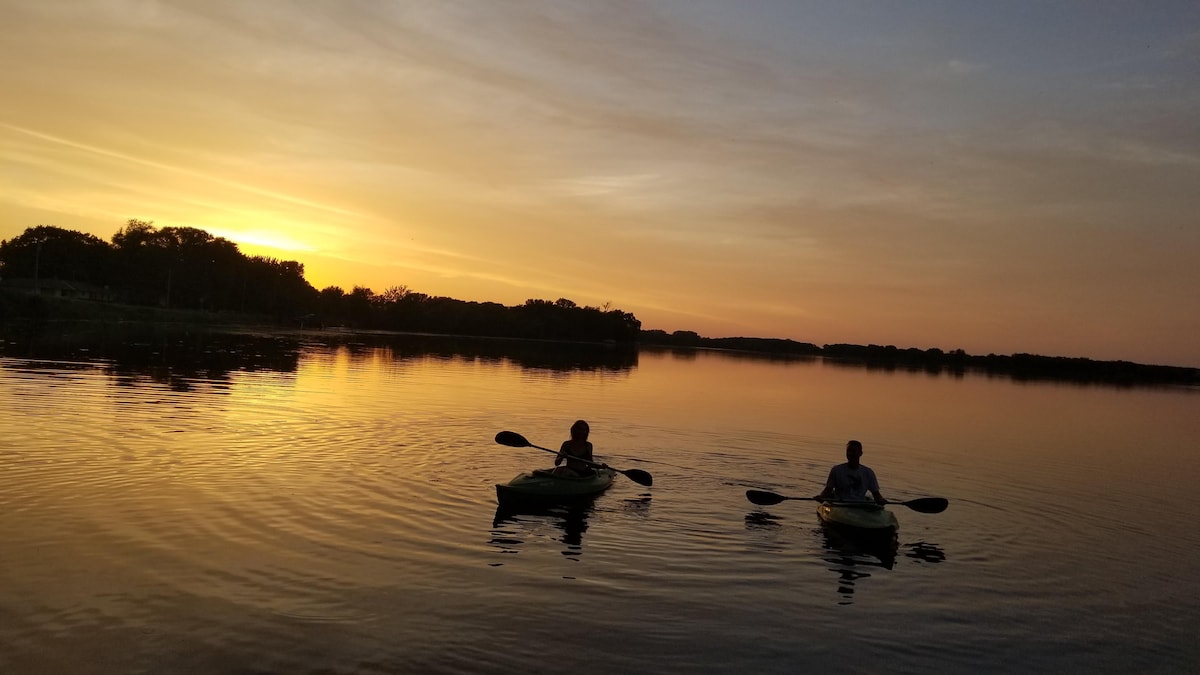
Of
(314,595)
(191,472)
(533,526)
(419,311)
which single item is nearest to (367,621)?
(314,595)

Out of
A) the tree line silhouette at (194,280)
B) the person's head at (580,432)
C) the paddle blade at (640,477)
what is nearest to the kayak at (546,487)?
the person's head at (580,432)

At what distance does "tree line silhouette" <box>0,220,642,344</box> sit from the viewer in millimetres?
128000

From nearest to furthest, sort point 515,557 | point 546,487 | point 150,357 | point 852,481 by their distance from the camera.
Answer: point 515,557 < point 546,487 < point 852,481 < point 150,357

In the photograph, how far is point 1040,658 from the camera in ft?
31.9

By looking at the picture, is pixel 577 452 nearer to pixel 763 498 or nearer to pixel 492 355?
pixel 763 498

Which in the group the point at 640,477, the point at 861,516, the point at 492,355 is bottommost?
the point at 640,477

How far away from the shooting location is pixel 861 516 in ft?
48.5

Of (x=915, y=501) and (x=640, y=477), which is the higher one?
(x=915, y=501)

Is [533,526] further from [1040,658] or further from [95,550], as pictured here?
[1040,658]

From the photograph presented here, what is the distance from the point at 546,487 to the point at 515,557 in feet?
11.4

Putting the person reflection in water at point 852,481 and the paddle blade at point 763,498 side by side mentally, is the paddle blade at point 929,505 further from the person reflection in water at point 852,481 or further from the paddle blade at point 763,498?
the paddle blade at point 763,498

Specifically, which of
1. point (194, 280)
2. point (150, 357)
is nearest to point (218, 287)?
point (194, 280)

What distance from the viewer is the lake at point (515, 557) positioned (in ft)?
29.0

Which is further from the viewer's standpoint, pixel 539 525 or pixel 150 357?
pixel 150 357
